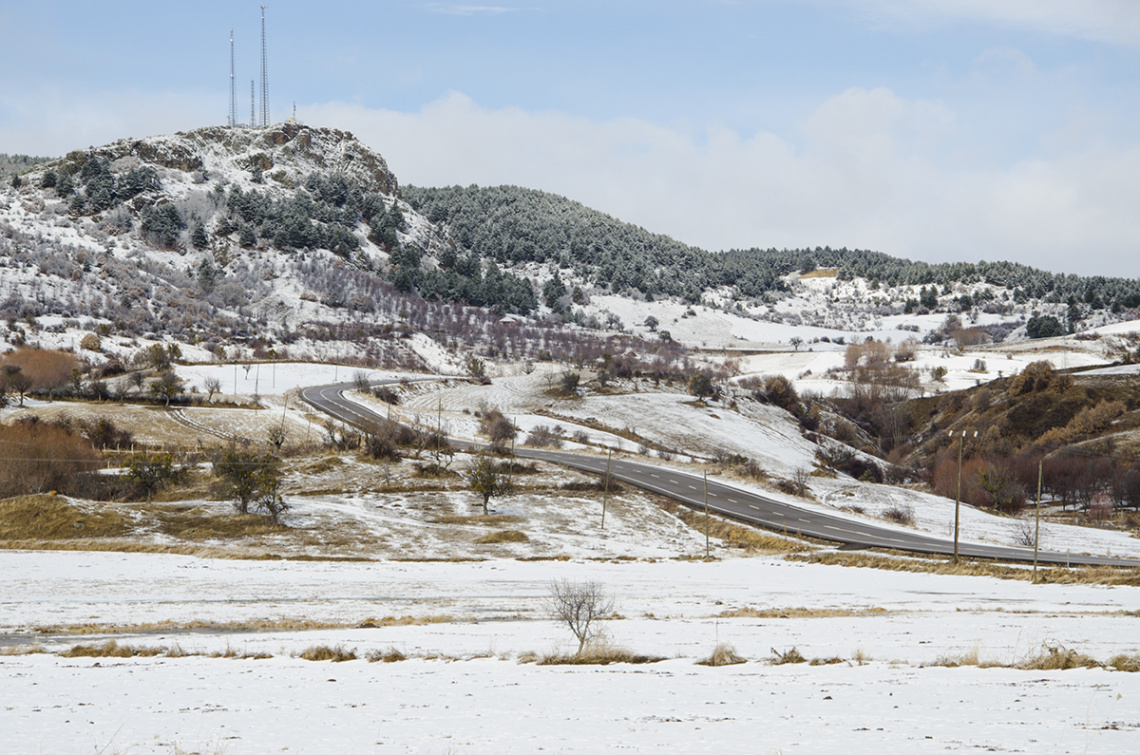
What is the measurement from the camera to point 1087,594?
3403cm

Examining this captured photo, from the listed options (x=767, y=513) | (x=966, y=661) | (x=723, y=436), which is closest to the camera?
(x=966, y=661)

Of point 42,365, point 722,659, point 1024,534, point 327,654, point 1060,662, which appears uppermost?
point 42,365

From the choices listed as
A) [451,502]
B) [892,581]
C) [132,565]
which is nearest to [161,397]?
[451,502]

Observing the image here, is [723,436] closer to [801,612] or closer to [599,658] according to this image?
[801,612]

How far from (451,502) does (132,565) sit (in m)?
27.1

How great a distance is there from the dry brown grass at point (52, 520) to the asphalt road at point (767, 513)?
3395 cm

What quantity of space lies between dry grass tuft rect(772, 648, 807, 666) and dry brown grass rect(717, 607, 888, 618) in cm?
1006

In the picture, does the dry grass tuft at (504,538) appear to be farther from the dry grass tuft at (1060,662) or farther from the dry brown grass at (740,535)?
the dry grass tuft at (1060,662)

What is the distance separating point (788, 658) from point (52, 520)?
4815 centimetres

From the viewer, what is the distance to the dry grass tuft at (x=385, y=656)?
19.6 m

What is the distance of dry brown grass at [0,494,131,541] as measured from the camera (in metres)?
49.6

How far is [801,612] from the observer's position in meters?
30.2

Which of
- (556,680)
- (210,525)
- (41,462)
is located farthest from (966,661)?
(41,462)

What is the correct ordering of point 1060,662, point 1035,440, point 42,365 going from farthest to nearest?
point 1035,440 → point 42,365 → point 1060,662
